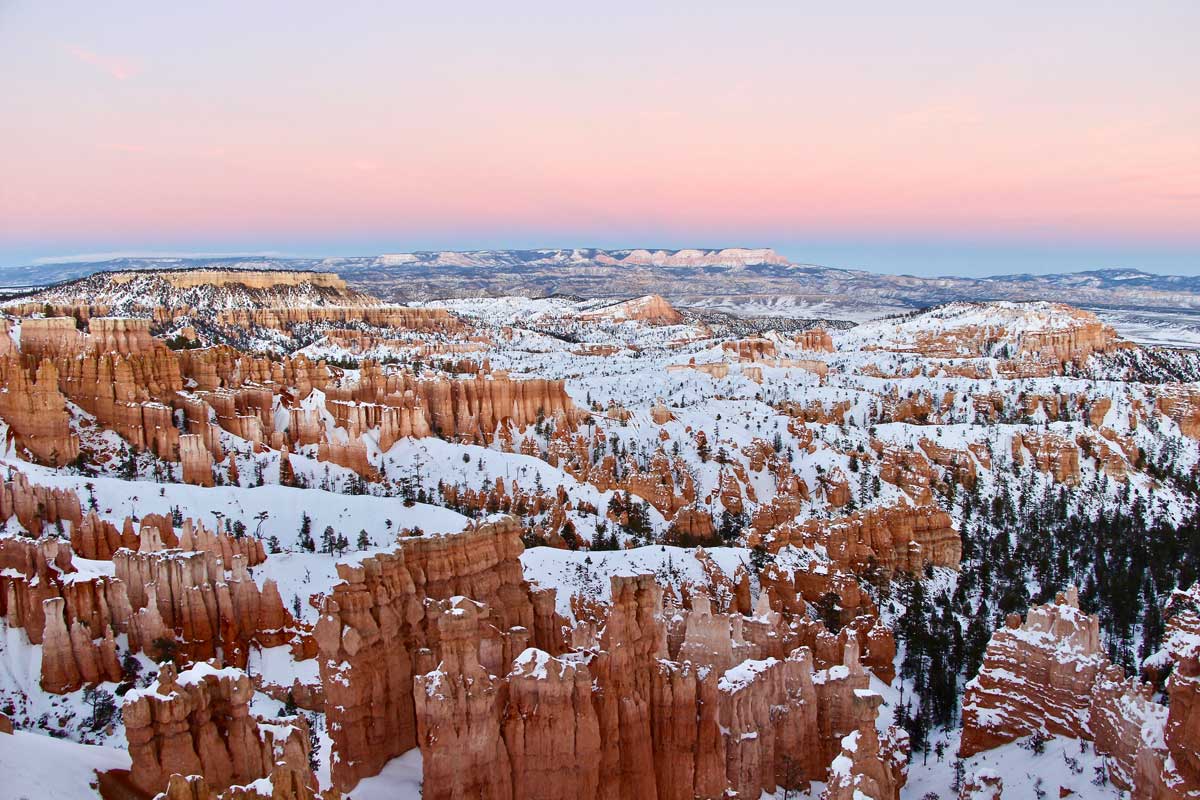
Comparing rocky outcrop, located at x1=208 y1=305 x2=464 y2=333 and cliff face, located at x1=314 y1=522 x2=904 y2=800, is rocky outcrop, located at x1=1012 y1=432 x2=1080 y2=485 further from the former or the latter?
rocky outcrop, located at x1=208 y1=305 x2=464 y2=333

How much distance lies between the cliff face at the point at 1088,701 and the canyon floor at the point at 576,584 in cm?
9

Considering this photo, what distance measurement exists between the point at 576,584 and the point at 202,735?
18.1 meters

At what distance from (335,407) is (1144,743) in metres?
48.4

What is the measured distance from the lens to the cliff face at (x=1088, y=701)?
15305 millimetres

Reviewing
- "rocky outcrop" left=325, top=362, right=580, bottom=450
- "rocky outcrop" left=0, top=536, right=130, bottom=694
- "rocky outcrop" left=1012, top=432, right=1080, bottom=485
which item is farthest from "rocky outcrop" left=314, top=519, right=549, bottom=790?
"rocky outcrop" left=1012, top=432, right=1080, bottom=485

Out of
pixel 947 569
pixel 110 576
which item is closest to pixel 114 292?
pixel 110 576

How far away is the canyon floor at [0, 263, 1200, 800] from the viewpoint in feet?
51.0

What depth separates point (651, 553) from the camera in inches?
1374

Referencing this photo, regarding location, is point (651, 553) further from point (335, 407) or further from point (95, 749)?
point (335, 407)

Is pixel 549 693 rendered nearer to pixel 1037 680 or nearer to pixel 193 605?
pixel 193 605

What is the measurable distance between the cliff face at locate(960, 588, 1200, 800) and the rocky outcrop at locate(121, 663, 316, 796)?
605 inches

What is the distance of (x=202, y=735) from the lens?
43.8 ft

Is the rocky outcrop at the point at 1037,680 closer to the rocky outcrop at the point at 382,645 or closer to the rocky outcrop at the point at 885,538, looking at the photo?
the rocky outcrop at the point at 382,645

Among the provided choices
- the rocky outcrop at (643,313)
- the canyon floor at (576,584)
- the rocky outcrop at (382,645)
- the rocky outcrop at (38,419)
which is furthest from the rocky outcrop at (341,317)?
the rocky outcrop at (382,645)
